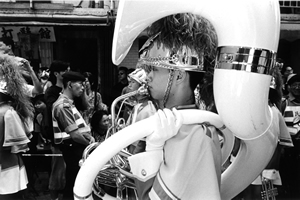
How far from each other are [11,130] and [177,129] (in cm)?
236

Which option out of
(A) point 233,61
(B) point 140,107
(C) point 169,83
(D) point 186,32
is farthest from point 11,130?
(A) point 233,61

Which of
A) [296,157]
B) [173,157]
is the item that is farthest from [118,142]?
[296,157]

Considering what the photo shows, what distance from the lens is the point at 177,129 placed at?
138 centimetres

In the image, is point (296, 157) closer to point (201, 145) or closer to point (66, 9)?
point (201, 145)

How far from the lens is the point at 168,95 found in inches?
65.2

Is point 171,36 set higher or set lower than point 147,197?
higher

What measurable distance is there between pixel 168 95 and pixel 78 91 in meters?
2.40

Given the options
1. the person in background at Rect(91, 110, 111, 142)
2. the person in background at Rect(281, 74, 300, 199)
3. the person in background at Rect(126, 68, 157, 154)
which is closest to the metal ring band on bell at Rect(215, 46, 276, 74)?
the person in background at Rect(126, 68, 157, 154)

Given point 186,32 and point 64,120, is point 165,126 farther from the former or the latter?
point 64,120

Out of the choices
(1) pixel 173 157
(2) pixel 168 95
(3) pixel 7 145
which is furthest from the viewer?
(3) pixel 7 145

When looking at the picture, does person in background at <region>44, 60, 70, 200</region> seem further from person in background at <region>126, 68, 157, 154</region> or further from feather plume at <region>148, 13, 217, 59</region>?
feather plume at <region>148, 13, 217, 59</region>

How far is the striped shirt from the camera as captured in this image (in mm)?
3660

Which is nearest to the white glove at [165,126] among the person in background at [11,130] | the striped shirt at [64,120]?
the person in background at [11,130]

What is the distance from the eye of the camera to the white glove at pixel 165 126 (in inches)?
53.6
